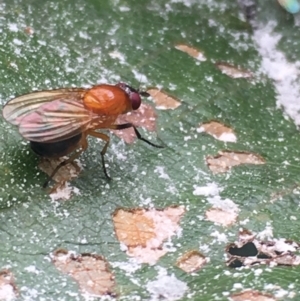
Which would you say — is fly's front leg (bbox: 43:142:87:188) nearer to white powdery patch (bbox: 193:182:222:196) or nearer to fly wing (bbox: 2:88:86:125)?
fly wing (bbox: 2:88:86:125)

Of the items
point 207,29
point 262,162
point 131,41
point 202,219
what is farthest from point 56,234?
point 207,29

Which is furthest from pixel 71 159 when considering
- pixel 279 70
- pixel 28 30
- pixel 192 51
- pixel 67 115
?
pixel 279 70

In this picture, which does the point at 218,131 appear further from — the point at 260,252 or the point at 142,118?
the point at 260,252

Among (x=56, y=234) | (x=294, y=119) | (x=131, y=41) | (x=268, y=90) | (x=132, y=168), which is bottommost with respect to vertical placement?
(x=56, y=234)

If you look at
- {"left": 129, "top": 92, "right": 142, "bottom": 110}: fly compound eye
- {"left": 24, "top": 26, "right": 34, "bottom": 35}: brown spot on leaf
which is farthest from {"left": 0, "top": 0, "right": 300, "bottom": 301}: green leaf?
{"left": 129, "top": 92, "right": 142, "bottom": 110}: fly compound eye

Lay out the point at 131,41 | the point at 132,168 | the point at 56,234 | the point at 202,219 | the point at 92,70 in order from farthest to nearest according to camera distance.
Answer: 1. the point at 131,41
2. the point at 92,70
3. the point at 132,168
4. the point at 202,219
5. the point at 56,234

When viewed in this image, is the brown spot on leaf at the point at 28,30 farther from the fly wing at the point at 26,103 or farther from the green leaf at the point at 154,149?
the fly wing at the point at 26,103

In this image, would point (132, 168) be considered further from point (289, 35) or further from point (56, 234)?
point (289, 35)

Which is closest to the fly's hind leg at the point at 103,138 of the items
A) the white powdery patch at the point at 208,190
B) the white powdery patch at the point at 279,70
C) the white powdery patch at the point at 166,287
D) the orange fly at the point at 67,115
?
the orange fly at the point at 67,115
